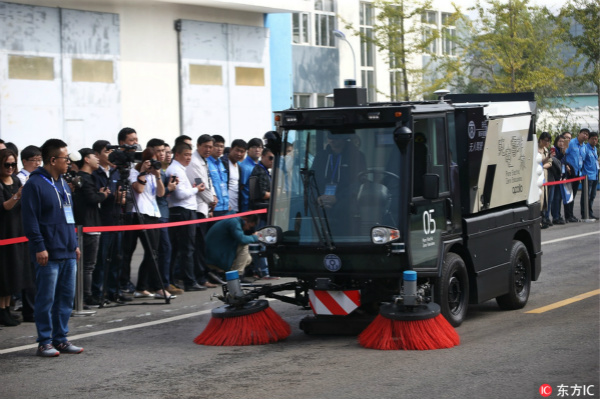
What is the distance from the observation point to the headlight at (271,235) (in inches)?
401

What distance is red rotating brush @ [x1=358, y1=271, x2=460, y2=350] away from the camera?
9281mm

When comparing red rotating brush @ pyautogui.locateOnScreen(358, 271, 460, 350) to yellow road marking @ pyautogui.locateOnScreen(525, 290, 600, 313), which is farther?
yellow road marking @ pyautogui.locateOnScreen(525, 290, 600, 313)

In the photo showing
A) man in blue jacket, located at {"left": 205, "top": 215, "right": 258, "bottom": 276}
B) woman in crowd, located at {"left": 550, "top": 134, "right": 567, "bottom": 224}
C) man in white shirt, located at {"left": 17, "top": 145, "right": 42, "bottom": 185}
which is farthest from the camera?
woman in crowd, located at {"left": 550, "top": 134, "right": 567, "bottom": 224}

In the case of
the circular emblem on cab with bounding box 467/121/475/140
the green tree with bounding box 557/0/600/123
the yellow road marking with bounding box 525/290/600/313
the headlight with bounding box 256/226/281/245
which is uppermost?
the green tree with bounding box 557/0/600/123

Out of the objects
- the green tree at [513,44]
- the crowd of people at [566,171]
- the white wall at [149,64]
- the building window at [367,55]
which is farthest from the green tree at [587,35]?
the white wall at [149,64]

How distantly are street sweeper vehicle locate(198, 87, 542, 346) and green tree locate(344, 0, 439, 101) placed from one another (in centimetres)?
2644

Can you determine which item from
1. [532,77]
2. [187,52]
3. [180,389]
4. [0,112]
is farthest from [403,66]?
[180,389]

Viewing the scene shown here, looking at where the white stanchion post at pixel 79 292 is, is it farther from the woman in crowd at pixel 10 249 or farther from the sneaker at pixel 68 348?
the sneaker at pixel 68 348

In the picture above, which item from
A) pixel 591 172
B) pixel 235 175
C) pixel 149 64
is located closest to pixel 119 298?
pixel 235 175

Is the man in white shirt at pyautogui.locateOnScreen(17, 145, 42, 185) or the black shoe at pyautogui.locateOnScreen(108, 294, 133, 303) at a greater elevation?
the man in white shirt at pyautogui.locateOnScreen(17, 145, 42, 185)

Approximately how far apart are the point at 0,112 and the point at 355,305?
1833 cm

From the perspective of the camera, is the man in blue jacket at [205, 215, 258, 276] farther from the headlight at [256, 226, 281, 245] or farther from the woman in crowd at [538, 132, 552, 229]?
the woman in crowd at [538, 132, 552, 229]

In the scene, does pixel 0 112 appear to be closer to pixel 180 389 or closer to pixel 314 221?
pixel 314 221

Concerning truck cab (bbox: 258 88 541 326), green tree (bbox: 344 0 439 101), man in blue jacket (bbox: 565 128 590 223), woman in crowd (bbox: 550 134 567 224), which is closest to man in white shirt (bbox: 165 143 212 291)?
truck cab (bbox: 258 88 541 326)
